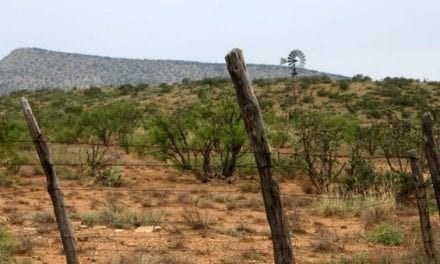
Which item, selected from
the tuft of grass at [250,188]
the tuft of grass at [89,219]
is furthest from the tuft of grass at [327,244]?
the tuft of grass at [250,188]

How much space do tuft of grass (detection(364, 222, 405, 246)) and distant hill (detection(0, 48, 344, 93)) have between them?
3188 inches

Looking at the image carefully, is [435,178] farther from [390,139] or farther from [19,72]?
[19,72]

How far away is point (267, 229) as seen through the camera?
12.3 m

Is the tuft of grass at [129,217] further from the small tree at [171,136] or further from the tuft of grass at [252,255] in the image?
the small tree at [171,136]

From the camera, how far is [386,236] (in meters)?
11.1

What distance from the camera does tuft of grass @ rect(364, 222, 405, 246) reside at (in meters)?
10.9

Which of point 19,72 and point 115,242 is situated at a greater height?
point 19,72

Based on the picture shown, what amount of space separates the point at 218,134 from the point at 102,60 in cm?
8358

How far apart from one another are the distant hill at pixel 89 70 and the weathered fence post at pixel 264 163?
85568mm

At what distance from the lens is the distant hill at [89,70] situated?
297 feet

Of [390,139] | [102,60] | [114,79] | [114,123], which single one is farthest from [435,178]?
[102,60]

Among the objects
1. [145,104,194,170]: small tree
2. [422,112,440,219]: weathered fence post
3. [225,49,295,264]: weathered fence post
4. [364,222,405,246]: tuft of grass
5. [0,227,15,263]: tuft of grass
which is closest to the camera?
[225,49,295,264]: weathered fence post

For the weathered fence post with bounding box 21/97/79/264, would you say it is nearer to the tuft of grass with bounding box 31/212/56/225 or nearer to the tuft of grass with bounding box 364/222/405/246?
the tuft of grass with bounding box 31/212/56/225

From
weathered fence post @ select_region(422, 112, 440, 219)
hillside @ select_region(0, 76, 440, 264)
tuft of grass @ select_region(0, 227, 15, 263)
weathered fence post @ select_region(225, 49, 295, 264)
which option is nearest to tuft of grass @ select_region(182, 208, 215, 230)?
hillside @ select_region(0, 76, 440, 264)
